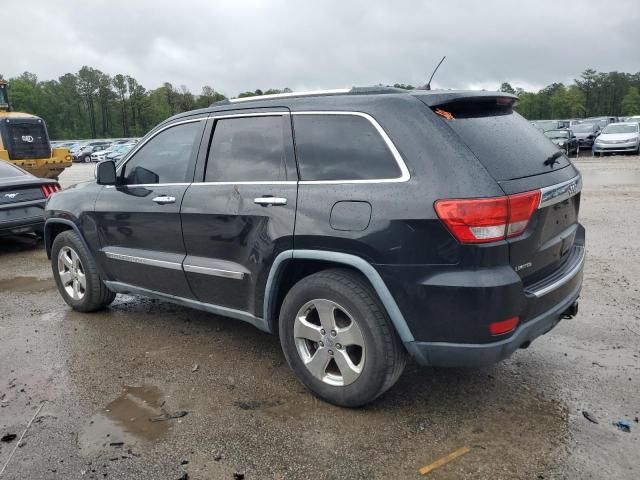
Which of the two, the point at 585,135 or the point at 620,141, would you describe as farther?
the point at 585,135

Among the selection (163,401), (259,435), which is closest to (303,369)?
(259,435)

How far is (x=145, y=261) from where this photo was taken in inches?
177

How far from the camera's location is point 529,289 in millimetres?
3045

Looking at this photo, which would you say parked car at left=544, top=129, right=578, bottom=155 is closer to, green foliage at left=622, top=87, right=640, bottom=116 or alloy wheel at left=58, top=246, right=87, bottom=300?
A: alloy wheel at left=58, top=246, right=87, bottom=300

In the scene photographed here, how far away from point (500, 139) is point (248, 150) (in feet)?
Result: 5.45

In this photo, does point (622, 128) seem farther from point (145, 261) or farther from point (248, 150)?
point (145, 261)

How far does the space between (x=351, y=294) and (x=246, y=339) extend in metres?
1.71

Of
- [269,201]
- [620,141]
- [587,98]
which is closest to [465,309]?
[269,201]

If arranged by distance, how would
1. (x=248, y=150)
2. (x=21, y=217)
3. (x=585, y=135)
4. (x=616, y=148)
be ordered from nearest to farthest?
(x=248, y=150) → (x=21, y=217) → (x=616, y=148) → (x=585, y=135)

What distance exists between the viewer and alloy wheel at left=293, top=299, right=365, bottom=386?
3.27 metres

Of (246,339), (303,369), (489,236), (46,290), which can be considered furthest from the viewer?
(46,290)

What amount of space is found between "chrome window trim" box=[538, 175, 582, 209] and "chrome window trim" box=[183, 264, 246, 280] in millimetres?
1921

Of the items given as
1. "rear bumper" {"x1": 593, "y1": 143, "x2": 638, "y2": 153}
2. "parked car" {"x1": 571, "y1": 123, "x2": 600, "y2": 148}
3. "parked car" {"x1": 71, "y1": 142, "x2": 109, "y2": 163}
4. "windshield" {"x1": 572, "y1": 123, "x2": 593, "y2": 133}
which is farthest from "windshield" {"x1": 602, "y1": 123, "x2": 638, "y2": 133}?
"parked car" {"x1": 71, "y1": 142, "x2": 109, "y2": 163}

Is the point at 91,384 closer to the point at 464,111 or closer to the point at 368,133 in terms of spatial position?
the point at 368,133
